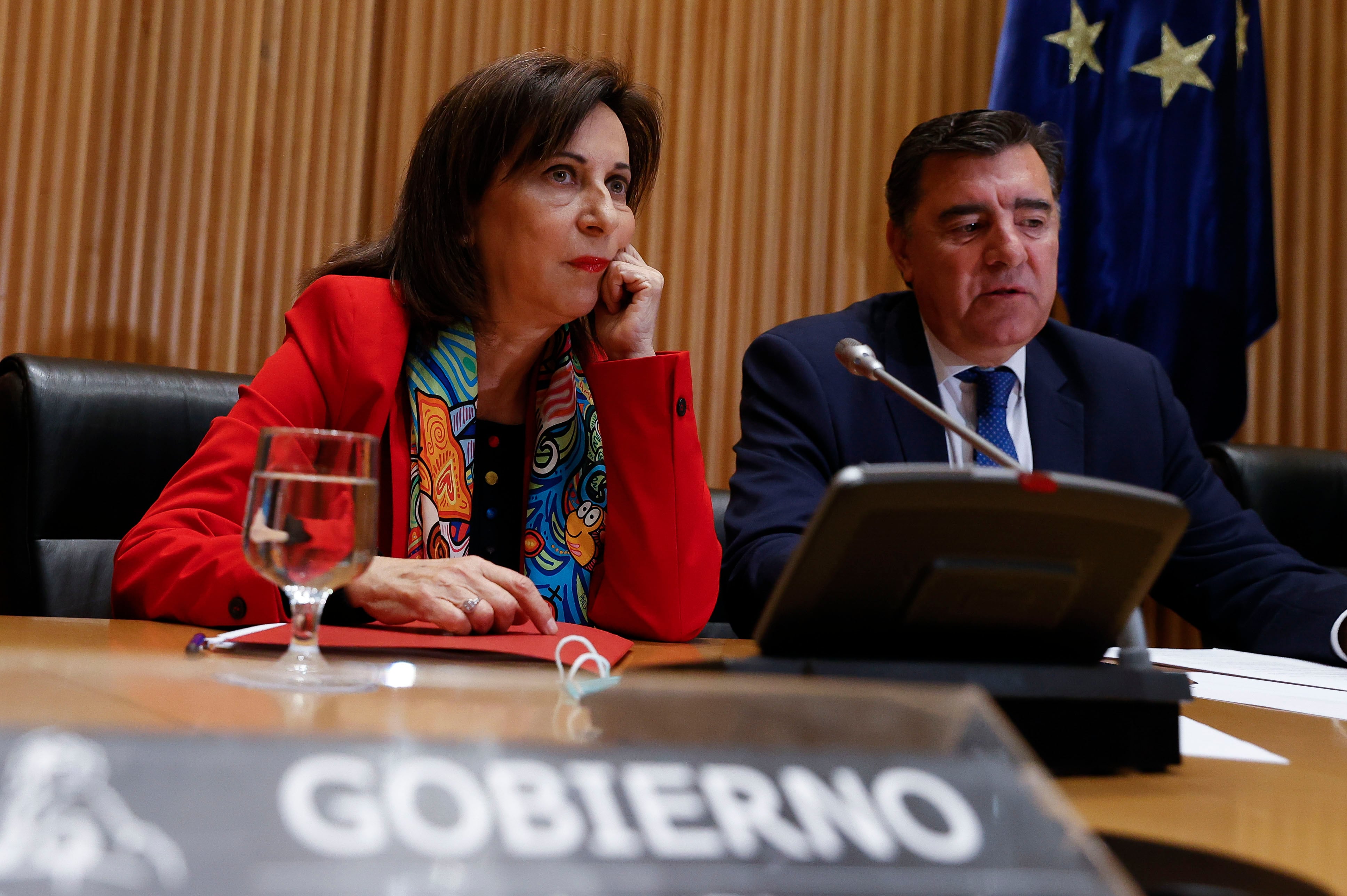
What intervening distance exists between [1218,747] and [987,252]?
55.9 inches

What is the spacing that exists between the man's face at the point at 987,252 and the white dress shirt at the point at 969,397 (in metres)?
0.02

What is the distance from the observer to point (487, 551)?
1745mm

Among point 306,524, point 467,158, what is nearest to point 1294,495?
point 467,158

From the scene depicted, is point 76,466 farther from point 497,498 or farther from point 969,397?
point 969,397

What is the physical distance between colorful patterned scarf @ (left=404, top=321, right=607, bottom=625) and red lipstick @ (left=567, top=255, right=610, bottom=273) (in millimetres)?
149

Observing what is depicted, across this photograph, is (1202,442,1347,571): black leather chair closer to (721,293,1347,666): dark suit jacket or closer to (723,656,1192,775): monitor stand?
(721,293,1347,666): dark suit jacket

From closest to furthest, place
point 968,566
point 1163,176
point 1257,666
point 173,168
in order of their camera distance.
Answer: point 968,566 → point 1257,666 → point 173,168 → point 1163,176

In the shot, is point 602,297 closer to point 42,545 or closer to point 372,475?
point 42,545

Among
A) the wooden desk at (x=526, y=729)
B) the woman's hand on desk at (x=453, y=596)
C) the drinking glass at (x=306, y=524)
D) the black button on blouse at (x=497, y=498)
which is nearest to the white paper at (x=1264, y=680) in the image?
the wooden desk at (x=526, y=729)

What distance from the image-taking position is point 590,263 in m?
1.77

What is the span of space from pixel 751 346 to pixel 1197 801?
1.57m

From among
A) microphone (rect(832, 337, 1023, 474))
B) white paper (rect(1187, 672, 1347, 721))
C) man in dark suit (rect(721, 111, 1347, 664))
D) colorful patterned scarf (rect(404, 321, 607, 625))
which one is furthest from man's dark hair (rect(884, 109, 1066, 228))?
white paper (rect(1187, 672, 1347, 721))

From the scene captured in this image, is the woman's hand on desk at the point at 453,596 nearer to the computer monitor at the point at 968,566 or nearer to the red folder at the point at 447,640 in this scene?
the red folder at the point at 447,640

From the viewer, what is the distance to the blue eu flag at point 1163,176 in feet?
9.36
